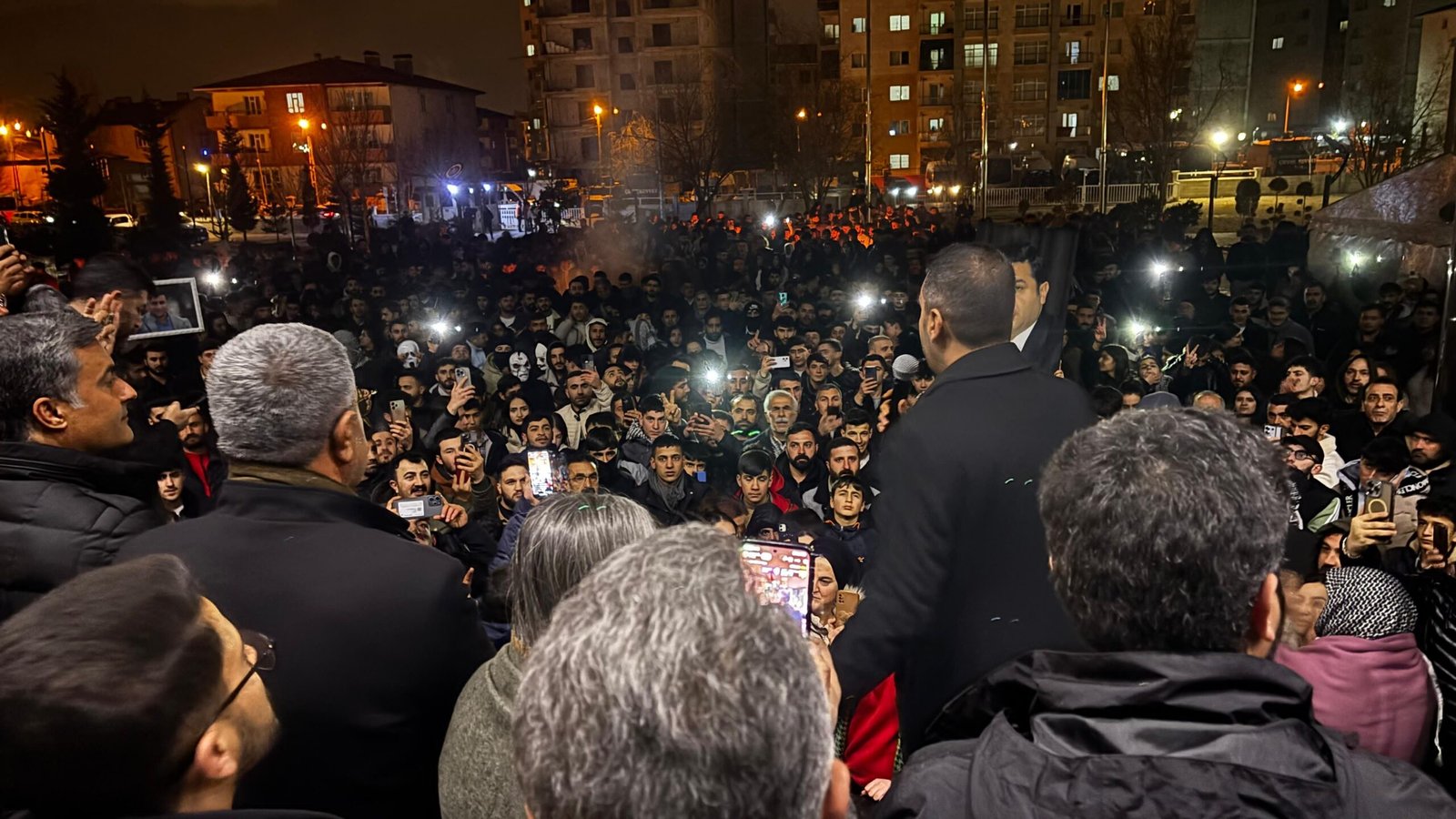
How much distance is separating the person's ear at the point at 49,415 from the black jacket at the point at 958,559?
239 cm

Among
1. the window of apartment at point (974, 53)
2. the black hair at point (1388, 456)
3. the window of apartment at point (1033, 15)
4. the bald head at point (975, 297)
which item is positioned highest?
the window of apartment at point (1033, 15)

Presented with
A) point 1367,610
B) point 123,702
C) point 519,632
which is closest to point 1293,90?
point 1367,610

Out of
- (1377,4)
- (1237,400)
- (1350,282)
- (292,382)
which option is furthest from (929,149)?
(292,382)

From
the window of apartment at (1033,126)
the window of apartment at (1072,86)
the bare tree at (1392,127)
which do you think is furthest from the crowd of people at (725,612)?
the window of apartment at (1072,86)

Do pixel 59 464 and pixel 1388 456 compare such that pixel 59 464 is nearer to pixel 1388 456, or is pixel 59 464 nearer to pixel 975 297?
pixel 975 297

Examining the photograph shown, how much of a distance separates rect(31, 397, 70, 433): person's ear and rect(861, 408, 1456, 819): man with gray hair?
8.95ft

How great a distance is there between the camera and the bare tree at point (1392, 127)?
2789 cm

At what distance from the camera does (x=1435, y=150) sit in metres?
28.9

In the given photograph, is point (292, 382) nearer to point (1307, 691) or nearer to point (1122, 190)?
point (1307, 691)

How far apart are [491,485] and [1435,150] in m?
32.9

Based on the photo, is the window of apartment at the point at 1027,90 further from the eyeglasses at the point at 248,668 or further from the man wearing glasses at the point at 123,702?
the man wearing glasses at the point at 123,702

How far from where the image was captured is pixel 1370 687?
2703 millimetres

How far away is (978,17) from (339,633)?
63.7m

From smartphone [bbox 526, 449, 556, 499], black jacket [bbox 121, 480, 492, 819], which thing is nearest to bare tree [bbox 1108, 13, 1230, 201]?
smartphone [bbox 526, 449, 556, 499]
